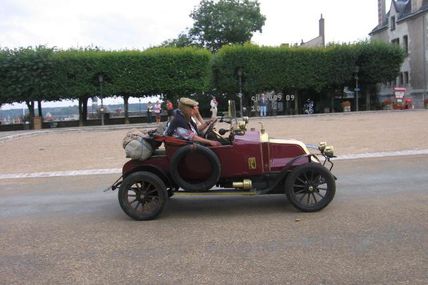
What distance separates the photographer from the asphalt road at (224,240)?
461 cm

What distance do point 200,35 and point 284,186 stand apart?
6041 centimetres

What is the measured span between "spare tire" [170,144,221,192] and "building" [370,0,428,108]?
4376cm

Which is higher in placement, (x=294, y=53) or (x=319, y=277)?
(x=294, y=53)

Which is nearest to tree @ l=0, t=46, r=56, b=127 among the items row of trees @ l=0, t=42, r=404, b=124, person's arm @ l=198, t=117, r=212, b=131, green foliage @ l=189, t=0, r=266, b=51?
row of trees @ l=0, t=42, r=404, b=124

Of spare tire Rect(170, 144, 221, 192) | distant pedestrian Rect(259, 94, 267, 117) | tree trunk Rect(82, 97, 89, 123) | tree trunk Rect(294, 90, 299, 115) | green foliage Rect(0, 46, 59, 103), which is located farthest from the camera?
tree trunk Rect(294, 90, 299, 115)

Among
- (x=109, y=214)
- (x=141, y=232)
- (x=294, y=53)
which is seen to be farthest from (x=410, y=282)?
(x=294, y=53)

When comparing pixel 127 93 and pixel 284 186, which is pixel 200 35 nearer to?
pixel 127 93

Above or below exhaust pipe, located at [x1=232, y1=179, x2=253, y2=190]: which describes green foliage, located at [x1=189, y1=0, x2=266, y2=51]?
above

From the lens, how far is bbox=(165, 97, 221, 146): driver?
22.2 feet

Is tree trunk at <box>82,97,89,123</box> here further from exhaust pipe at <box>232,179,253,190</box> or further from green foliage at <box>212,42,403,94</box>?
exhaust pipe at <box>232,179,253,190</box>

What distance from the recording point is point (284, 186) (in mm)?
6785

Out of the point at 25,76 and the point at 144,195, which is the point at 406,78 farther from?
the point at 144,195

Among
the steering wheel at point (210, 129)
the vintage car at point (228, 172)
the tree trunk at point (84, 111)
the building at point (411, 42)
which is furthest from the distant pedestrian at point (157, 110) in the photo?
the vintage car at point (228, 172)

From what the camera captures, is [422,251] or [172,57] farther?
[172,57]
